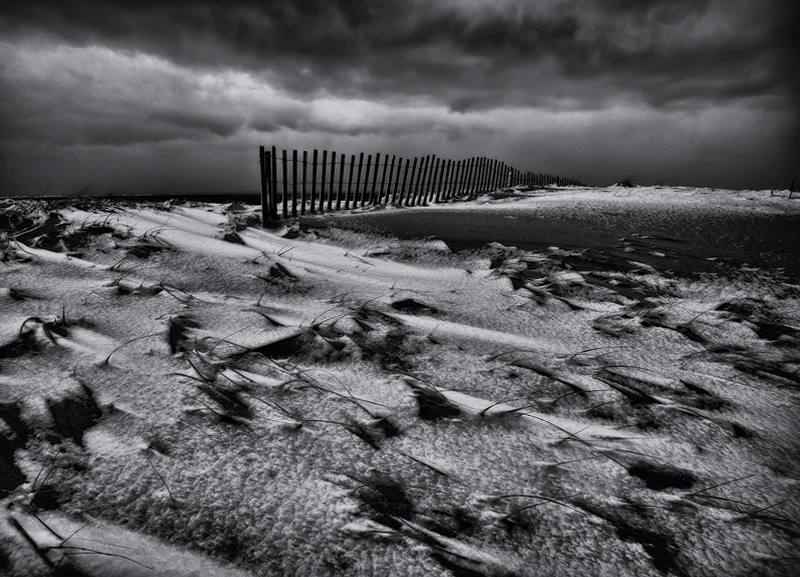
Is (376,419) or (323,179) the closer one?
(376,419)

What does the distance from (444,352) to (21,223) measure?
11.7 ft

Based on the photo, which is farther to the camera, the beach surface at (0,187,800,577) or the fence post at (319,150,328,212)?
the fence post at (319,150,328,212)

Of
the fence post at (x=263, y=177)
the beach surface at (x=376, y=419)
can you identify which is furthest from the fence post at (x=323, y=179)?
the beach surface at (x=376, y=419)

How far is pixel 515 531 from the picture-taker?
43.9 inches

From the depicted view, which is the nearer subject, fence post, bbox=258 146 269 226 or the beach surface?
the beach surface

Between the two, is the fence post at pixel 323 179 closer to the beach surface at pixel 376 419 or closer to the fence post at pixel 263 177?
the fence post at pixel 263 177

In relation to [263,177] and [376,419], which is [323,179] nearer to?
[263,177]

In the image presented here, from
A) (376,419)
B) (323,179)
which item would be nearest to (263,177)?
(323,179)

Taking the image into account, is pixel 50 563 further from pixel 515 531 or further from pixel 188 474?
pixel 515 531

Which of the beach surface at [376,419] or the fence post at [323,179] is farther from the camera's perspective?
the fence post at [323,179]

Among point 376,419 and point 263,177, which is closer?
point 376,419

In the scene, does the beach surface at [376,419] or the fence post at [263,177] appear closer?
the beach surface at [376,419]

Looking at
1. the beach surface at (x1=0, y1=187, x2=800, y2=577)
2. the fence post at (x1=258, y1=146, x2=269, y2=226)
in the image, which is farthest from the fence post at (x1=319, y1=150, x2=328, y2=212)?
the beach surface at (x1=0, y1=187, x2=800, y2=577)

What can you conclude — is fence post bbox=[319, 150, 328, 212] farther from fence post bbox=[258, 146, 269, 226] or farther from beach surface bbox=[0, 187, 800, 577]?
beach surface bbox=[0, 187, 800, 577]
